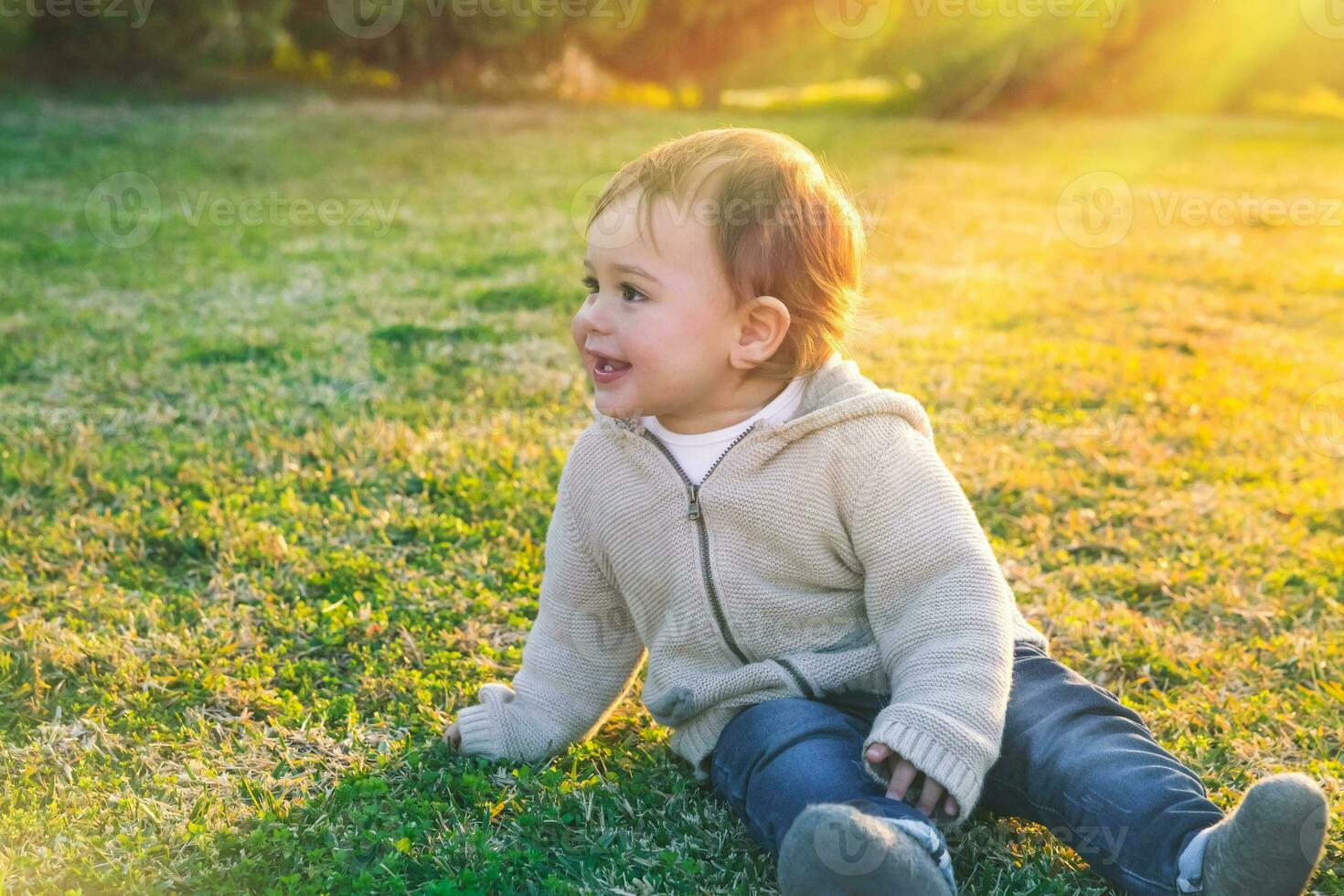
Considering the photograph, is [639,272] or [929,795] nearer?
[929,795]

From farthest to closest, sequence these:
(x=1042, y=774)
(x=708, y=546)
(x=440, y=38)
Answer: (x=440, y=38) → (x=708, y=546) → (x=1042, y=774)

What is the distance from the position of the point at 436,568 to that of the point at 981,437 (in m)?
2.13

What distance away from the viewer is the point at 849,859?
1.65 meters

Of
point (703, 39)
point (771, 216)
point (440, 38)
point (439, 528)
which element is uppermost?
point (703, 39)

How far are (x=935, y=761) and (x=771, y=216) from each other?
3.18 feet

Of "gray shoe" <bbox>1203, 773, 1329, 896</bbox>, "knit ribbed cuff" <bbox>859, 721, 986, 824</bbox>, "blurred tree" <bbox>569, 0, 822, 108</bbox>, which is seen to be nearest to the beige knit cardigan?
Result: "knit ribbed cuff" <bbox>859, 721, 986, 824</bbox>

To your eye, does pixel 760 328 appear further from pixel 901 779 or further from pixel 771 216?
pixel 901 779

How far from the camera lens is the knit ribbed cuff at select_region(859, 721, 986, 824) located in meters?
1.92

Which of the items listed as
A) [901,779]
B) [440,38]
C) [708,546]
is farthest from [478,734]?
[440,38]

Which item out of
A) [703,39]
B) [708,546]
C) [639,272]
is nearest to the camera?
[639,272]

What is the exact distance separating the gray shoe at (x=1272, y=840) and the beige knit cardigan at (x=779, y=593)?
360 millimetres

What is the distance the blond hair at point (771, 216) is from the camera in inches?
86.1

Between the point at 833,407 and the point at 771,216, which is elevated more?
the point at 771,216

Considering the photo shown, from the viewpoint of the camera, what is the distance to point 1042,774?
2082 millimetres
